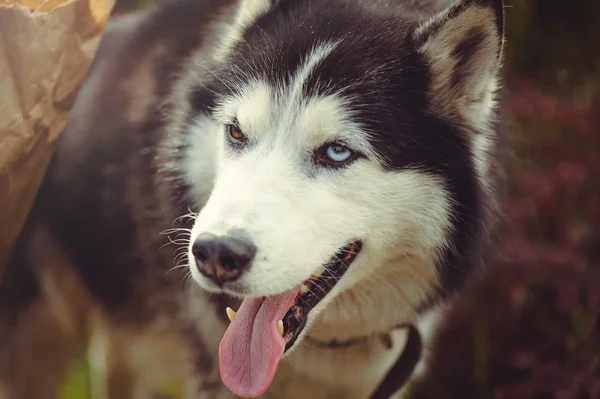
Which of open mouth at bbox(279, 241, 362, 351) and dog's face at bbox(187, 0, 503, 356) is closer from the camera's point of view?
dog's face at bbox(187, 0, 503, 356)

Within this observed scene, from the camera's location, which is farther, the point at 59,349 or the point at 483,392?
the point at 483,392

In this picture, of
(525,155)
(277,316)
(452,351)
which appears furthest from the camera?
(452,351)

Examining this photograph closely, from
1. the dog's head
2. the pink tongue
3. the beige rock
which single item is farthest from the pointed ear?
the beige rock

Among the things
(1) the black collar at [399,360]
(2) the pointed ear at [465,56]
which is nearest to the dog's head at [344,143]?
(2) the pointed ear at [465,56]

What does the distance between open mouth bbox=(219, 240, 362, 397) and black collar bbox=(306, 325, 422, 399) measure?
324mm

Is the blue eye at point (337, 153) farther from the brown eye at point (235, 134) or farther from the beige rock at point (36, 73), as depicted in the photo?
the beige rock at point (36, 73)

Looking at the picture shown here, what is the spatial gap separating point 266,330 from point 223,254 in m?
0.24

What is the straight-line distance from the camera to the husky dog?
4.11 feet

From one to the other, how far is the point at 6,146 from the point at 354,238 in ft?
2.25

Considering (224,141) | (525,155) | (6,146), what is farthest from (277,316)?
(525,155)

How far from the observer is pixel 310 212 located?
1.22m

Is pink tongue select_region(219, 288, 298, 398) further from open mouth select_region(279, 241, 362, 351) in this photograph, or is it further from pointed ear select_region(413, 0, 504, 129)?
pointed ear select_region(413, 0, 504, 129)

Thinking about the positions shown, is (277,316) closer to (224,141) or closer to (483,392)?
(224,141)

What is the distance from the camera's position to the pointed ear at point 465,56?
1.23 meters
